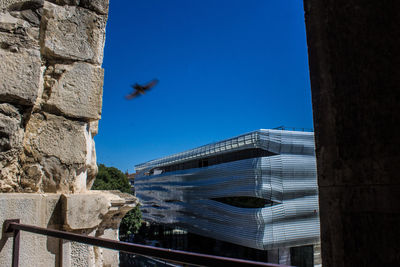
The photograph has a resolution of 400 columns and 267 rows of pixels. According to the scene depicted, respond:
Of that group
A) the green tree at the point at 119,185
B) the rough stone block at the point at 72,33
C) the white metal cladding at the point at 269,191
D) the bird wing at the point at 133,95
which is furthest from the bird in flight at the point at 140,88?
the green tree at the point at 119,185

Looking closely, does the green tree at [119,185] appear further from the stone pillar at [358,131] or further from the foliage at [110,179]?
the stone pillar at [358,131]

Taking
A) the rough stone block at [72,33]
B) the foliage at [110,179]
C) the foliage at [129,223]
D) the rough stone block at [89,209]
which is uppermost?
the foliage at [110,179]

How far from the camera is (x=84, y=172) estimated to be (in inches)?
84.1

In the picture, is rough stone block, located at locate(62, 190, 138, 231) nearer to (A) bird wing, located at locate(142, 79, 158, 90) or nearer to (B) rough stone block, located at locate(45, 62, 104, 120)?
(B) rough stone block, located at locate(45, 62, 104, 120)

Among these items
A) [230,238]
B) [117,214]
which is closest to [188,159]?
[230,238]

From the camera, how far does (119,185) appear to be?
2492 cm

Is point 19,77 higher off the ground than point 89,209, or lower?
higher

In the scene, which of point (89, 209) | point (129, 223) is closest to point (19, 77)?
point (89, 209)

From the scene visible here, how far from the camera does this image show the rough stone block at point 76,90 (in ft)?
6.48

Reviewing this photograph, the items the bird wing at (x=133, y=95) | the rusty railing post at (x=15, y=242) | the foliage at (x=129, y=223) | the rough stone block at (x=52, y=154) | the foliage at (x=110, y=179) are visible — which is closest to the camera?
the rusty railing post at (x=15, y=242)

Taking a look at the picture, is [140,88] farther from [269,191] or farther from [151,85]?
[269,191]

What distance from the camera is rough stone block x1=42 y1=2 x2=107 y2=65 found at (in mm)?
1984

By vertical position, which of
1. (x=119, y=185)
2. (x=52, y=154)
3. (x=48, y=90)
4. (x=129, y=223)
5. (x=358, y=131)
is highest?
(x=119, y=185)

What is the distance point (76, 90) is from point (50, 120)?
242 mm
